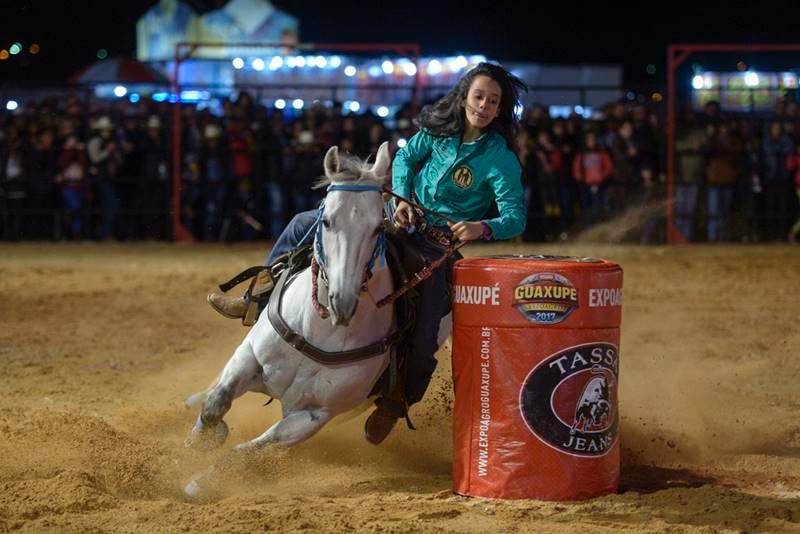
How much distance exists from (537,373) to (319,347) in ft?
3.00

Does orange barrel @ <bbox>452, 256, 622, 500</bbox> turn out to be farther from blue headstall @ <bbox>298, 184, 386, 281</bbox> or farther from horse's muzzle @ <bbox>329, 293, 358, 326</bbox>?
horse's muzzle @ <bbox>329, 293, 358, 326</bbox>

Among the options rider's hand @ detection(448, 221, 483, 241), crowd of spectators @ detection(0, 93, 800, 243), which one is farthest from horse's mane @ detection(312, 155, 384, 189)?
crowd of spectators @ detection(0, 93, 800, 243)

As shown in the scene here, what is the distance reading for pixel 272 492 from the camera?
4922 millimetres

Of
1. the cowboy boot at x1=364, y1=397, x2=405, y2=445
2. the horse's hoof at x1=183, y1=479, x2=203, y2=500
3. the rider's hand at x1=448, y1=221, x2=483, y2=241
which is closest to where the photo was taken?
the horse's hoof at x1=183, y1=479, x2=203, y2=500

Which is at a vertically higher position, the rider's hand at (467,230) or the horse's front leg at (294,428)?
the rider's hand at (467,230)

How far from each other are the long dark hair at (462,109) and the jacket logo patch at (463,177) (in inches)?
6.6

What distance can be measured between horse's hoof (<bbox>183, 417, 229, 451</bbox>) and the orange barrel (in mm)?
1102

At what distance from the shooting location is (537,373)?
15.1 feet

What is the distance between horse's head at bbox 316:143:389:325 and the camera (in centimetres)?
439

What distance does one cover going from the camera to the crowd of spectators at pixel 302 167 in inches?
648

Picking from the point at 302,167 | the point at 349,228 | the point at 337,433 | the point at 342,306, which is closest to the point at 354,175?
the point at 349,228

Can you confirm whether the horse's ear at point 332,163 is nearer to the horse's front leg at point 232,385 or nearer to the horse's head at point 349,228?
the horse's head at point 349,228

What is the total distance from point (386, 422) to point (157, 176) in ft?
40.0

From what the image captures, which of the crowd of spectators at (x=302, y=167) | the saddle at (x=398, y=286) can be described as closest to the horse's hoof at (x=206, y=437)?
the saddle at (x=398, y=286)
